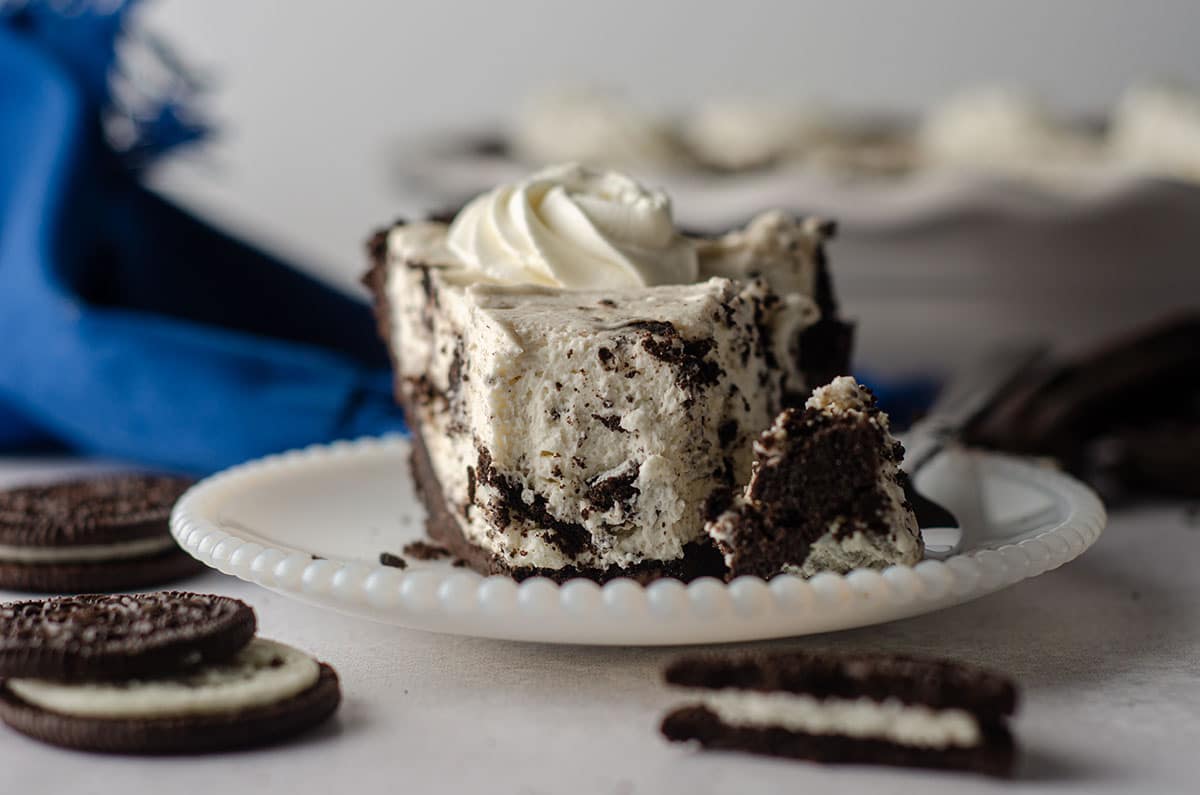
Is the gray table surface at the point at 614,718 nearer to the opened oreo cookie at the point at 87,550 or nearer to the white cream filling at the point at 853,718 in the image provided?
the white cream filling at the point at 853,718

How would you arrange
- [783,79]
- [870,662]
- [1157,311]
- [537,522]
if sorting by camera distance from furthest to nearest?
[783,79] → [1157,311] → [537,522] → [870,662]

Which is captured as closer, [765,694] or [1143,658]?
[765,694]

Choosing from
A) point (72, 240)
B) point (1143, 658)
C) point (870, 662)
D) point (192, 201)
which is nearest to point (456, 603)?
point (870, 662)

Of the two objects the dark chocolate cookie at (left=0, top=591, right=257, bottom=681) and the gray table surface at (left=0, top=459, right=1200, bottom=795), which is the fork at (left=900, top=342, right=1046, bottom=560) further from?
the dark chocolate cookie at (left=0, top=591, right=257, bottom=681)

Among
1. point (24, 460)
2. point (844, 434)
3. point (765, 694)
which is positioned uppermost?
point (844, 434)

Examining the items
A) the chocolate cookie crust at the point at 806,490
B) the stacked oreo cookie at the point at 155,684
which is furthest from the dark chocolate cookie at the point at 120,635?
the chocolate cookie crust at the point at 806,490

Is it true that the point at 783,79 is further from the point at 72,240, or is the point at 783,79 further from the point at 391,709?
the point at 391,709
